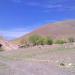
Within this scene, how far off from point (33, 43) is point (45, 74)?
90798mm

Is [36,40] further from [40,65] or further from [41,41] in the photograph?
[40,65]

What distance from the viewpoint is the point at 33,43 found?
4638 inches

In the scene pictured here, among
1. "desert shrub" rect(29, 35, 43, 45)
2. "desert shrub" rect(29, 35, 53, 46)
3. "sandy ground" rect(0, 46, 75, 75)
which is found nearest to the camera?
Answer: "sandy ground" rect(0, 46, 75, 75)

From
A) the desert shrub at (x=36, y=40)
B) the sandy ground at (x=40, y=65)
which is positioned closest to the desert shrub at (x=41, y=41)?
the desert shrub at (x=36, y=40)

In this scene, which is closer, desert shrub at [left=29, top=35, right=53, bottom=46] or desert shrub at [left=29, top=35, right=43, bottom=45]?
desert shrub at [left=29, top=35, right=53, bottom=46]

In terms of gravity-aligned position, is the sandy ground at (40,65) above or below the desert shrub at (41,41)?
below

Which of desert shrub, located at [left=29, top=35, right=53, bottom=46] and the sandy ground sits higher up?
desert shrub, located at [left=29, top=35, right=53, bottom=46]

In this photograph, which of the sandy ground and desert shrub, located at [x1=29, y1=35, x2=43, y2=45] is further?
desert shrub, located at [x1=29, y1=35, x2=43, y2=45]

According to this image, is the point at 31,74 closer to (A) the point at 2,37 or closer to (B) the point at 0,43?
(B) the point at 0,43

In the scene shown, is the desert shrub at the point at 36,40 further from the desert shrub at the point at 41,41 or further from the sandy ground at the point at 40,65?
the sandy ground at the point at 40,65

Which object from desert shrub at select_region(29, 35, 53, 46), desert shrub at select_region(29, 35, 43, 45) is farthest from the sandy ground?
desert shrub at select_region(29, 35, 43, 45)

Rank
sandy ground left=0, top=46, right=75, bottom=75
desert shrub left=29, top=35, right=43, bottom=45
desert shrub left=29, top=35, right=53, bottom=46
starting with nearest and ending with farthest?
sandy ground left=0, top=46, right=75, bottom=75, desert shrub left=29, top=35, right=53, bottom=46, desert shrub left=29, top=35, right=43, bottom=45

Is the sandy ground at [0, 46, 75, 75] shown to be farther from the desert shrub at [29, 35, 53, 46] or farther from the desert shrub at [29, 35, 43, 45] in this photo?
the desert shrub at [29, 35, 43, 45]

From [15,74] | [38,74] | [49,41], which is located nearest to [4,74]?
[15,74]
